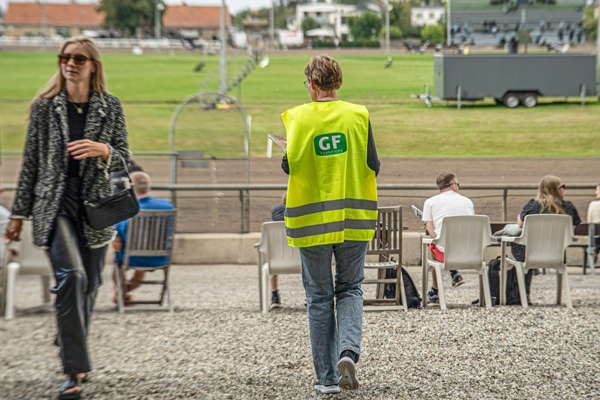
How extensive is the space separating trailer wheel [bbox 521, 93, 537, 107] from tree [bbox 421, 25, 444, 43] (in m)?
2.04

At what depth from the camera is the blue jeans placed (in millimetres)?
3426

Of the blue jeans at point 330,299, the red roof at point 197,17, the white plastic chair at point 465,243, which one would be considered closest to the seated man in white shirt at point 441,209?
the white plastic chair at point 465,243

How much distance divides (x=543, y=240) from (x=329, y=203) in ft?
10.6

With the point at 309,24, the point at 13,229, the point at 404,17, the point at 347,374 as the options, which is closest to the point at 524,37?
the point at 404,17

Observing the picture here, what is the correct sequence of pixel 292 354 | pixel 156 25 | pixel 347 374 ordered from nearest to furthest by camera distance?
1. pixel 347 374
2. pixel 292 354
3. pixel 156 25

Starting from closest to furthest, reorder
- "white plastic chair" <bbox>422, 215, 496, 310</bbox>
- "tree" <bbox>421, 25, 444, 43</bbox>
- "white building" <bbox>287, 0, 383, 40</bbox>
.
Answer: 1. "white plastic chair" <bbox>422, 215, 496, 310</bbox>
2. "white building" <bbox>287, 0, 383, 40</bbox>
3. "tree" <bbox>421, 25, 444, 43</bbox>

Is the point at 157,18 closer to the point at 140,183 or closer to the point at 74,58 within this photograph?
the point at 140,183

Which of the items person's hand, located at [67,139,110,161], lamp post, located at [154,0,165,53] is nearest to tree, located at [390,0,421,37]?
person's hand, located at [67,139,110,161]

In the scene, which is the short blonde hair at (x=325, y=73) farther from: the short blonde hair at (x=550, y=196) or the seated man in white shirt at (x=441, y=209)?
the short blonde hair at (x=550, y=196)

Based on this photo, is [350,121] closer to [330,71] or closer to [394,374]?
[330,71]

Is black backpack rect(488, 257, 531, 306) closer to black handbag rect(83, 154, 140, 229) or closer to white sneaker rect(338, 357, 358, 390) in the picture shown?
white sneaker rect(338, 357, 358, 390)

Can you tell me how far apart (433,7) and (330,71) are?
13.0 meters

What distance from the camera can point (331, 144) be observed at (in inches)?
134

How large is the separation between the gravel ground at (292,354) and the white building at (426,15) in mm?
10006
